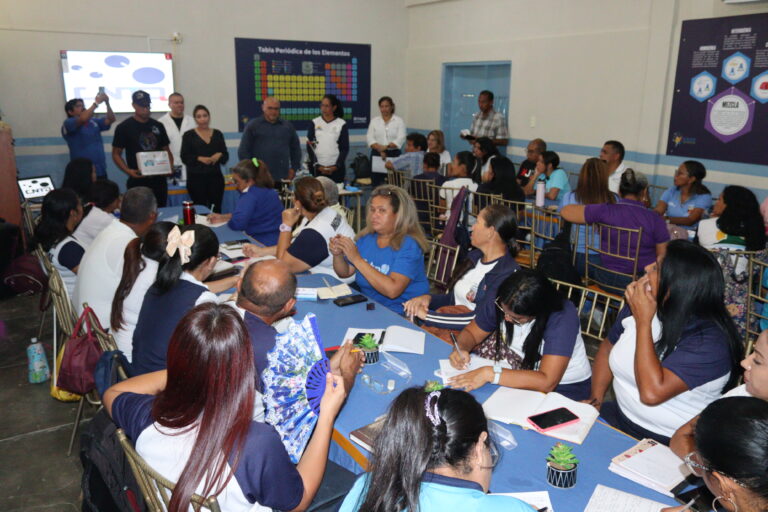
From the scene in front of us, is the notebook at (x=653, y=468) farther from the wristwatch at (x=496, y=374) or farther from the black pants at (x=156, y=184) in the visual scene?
the black pants at (x=156, y=184)

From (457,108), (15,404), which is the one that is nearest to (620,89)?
(457,108)

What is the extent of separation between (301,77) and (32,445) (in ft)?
22.2

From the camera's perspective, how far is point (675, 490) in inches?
67.7

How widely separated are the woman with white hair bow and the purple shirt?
2806 mm

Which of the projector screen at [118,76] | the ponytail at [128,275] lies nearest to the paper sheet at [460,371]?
→ the ponytail at [128,275]

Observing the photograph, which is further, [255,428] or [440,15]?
[440,15]

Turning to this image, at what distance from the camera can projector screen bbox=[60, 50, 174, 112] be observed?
7223 millimetres

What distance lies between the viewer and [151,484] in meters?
1.60

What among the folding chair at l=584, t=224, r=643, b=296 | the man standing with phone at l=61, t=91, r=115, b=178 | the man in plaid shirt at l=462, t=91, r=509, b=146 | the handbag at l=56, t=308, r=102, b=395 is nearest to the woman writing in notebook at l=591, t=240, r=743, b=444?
the folding chair at l=584, t=224, r=643, b=296

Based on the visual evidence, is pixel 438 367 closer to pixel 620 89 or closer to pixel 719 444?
pixel 719 444

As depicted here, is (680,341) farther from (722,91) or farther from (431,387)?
(722,91)

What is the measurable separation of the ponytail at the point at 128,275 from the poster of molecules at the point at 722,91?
5.63 metres

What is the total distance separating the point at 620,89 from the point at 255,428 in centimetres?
640

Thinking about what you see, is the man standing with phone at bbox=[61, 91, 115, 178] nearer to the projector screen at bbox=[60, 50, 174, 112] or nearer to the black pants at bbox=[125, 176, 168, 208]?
the projector screen at bbox=[60, 50, 174, 112]
